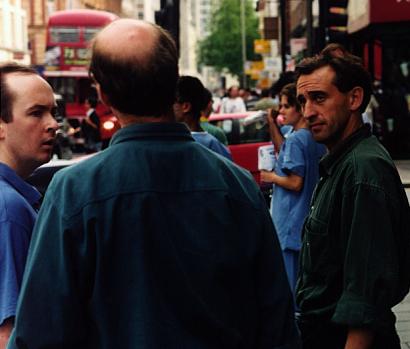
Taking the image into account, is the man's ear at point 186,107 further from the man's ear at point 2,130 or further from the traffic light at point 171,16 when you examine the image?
the traffic light at point 171,16

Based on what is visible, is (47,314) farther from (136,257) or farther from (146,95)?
(146,95)

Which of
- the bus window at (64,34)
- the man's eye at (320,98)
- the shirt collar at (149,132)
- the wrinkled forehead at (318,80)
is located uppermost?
the bus window at (64,34)

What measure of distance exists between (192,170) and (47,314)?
0.47 meters

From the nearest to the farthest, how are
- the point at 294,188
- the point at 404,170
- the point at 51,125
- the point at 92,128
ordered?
the point at 51,125 < the point at 294,188 < the point at 404,170 < the point at 92,128

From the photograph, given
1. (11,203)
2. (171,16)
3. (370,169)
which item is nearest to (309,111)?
(370,169)

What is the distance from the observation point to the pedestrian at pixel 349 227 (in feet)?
11.2

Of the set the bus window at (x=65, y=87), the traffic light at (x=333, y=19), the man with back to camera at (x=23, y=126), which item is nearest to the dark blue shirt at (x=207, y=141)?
the man with back to camera at (x=23, y=126)

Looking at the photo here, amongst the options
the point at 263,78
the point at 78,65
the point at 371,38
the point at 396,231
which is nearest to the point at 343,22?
the point at 371,38

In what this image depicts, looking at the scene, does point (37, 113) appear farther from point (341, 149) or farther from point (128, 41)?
point (341, 149)

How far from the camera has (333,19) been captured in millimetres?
15992

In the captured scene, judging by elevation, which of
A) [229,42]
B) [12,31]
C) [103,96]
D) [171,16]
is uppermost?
[229,42]

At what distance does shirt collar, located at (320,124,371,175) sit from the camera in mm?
3693

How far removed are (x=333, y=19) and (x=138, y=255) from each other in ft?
45.2

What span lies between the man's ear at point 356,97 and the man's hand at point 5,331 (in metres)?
1.39
